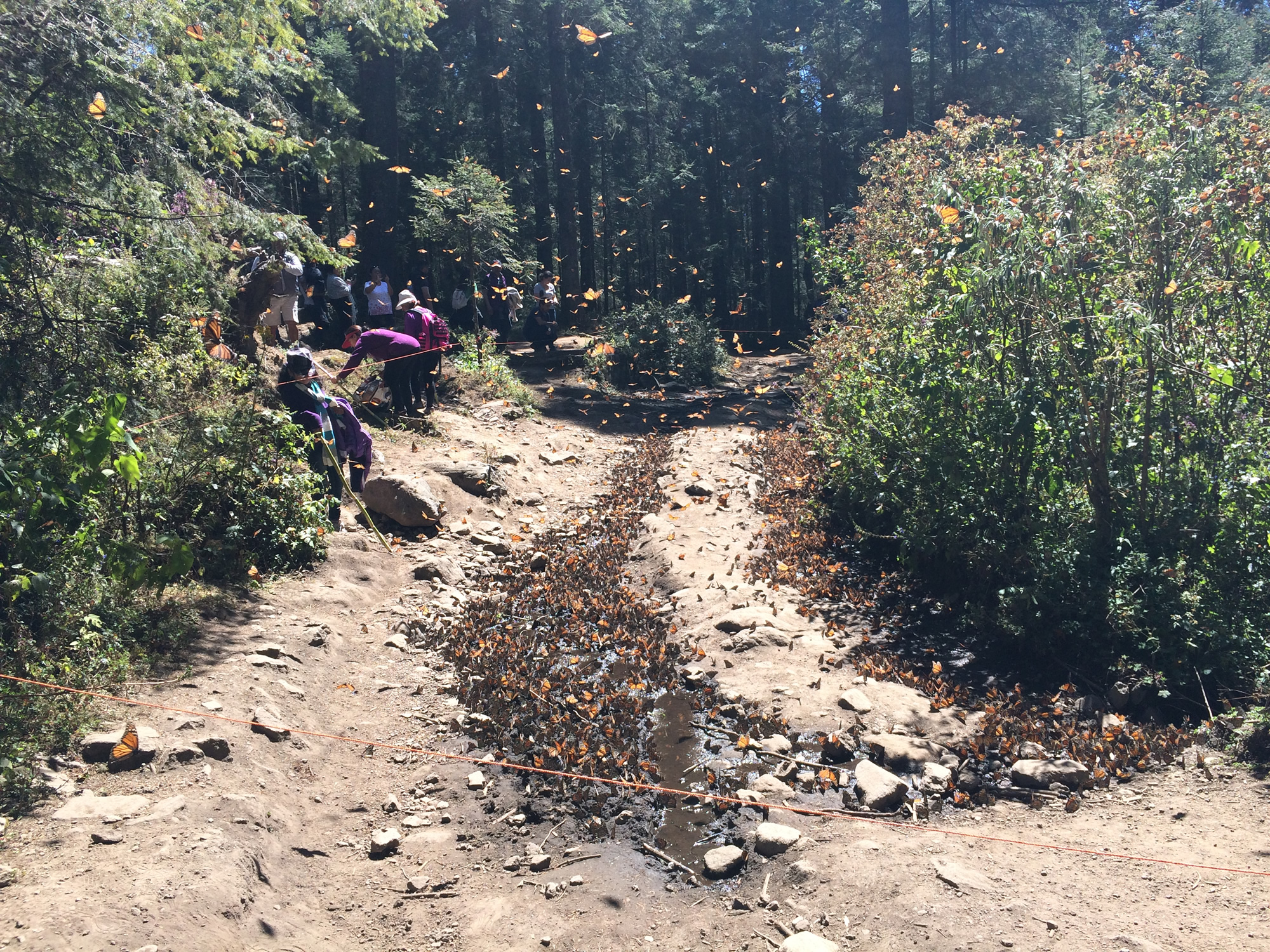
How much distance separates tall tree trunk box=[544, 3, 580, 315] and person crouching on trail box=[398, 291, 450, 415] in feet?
37.2

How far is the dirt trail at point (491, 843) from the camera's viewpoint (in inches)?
140

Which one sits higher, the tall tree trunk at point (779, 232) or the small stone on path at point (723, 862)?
the tall tree trunk at point (779, 232)

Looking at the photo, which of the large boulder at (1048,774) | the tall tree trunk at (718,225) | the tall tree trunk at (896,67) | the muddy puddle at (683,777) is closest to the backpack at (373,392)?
the muddy puddle at (683,777)

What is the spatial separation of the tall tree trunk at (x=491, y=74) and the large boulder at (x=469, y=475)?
2063 centimetres

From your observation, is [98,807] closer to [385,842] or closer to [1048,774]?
[385,842]

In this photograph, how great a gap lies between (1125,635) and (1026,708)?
773 mm

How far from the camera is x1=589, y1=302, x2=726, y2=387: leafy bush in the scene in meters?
18.1

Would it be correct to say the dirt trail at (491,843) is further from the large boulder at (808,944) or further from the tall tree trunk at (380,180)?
the tall tree trunk at (380,180)

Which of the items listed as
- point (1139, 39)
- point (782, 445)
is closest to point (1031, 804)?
point (782, 445)

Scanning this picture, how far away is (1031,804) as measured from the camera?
4.70 metres

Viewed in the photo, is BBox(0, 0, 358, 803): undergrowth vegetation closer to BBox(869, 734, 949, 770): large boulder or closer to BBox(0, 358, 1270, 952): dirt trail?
Result: BBox(0, 358, 1270, 952): dirt trail

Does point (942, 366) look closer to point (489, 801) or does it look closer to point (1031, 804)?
point (1031, 804)

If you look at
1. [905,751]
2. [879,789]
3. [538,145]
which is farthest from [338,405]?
[538,145]

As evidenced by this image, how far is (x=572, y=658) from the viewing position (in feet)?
Answer: 21.7
